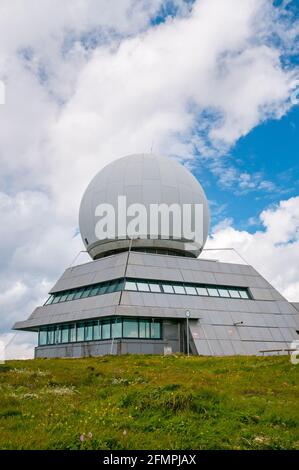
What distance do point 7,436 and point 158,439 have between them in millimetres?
2839

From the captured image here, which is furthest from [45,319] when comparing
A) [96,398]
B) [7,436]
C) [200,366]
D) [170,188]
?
[7,436]

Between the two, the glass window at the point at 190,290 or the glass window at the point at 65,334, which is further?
the glass window at the point at 65,334

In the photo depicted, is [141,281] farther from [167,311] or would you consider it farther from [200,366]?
[200,366]

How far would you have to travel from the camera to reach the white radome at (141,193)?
42281 millimetres

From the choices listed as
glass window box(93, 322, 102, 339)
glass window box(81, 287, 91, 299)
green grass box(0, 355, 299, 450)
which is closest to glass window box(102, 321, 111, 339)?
glass window box(93, 322, 102, 339)

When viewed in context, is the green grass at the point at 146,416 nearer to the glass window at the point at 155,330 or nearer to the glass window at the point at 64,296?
the glass window at the point at 155,330

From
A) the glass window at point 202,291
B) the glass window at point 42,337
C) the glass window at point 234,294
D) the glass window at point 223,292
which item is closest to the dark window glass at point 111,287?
the glass window at point 202,291

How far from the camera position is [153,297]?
3700cm

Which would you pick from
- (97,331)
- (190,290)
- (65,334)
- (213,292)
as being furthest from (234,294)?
(65,334)

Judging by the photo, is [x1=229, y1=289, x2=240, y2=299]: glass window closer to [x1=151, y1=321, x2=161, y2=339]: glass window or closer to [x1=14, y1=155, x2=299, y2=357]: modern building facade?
[x1=14, y1=155, x2=299, y2=357]: modern building facade

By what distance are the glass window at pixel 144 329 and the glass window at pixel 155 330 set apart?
34 cm

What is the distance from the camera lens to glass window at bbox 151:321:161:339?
36.2 metres

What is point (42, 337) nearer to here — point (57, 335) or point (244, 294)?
point (57, 335)

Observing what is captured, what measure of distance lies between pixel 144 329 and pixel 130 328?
108cm
